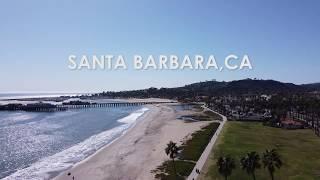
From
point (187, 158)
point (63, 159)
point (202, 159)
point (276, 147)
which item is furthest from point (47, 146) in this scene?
point (276, 147)

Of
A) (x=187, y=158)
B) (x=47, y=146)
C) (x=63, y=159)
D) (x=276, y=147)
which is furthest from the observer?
(x=47, y=146)

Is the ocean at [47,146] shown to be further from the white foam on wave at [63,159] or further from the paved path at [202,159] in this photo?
the paved path at [202,159]

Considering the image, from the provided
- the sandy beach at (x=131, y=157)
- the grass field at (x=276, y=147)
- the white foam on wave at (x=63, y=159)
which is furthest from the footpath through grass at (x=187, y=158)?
the white foam on wave at (x=63, y=159)

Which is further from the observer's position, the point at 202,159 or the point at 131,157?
the point at 131,157

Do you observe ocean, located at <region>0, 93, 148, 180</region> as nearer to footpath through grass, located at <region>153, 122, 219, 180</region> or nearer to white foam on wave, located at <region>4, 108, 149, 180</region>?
white foam on wave, located at <region>4, 108, 149, 180</region>

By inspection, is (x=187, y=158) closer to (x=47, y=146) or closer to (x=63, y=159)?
(x=63, y=159)

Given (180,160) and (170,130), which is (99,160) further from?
(170,130)

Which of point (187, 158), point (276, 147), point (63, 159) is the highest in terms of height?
point (276, 147)
